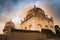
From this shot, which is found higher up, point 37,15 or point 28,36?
point 37,15

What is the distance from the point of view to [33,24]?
83.5 ft

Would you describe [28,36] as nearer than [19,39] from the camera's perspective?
No

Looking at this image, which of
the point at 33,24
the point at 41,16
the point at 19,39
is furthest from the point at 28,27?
the point at 19,39

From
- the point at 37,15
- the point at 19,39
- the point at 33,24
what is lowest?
the point at 19,39

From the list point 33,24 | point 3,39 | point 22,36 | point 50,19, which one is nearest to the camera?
point 3,39

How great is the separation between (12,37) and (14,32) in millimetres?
1748

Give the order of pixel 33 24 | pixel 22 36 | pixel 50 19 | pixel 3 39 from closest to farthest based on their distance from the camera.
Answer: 1. pixel 3 39
2. pixel 22 36
3. pixel 33 24
4. pixel 50 19

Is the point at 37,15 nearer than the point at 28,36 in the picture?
No

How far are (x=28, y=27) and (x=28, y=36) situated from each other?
1303cm

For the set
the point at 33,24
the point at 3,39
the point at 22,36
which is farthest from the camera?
the point at 33,24

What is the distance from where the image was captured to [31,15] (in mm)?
26375

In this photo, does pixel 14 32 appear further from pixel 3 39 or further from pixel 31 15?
pixel 31 15

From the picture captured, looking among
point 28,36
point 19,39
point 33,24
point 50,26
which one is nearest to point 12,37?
point 19,39

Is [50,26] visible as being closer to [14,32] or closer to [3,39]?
[14,32]
